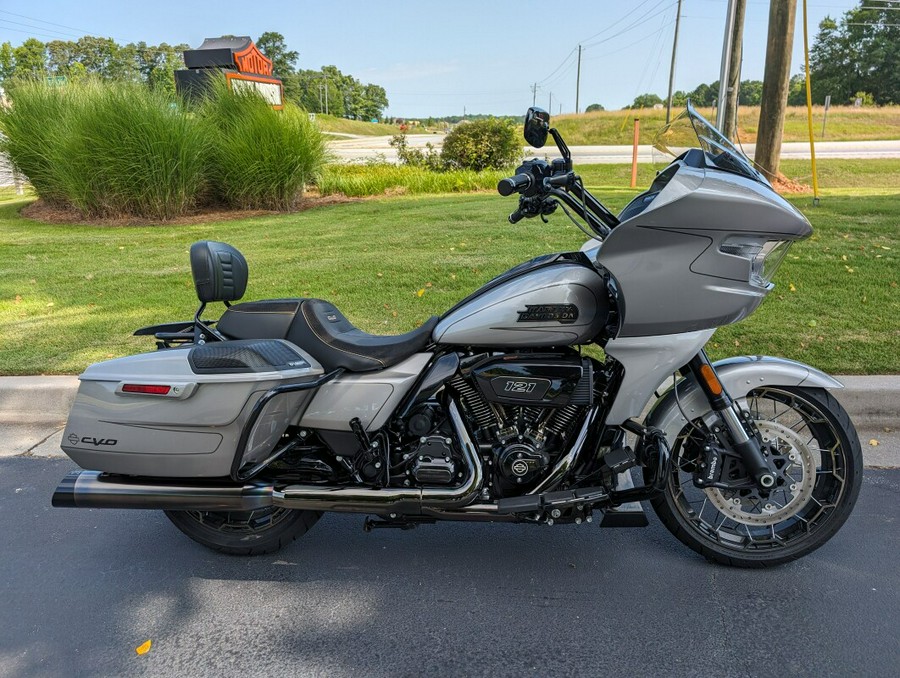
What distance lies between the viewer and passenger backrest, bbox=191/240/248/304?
8.91ft

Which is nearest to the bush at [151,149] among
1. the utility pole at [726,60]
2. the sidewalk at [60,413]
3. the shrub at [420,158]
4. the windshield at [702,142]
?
A: the shrub at [420,158]

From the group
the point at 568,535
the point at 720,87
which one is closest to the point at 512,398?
the point at 568,535

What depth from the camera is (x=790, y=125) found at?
31250 millimetres

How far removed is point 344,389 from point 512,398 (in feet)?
2.13

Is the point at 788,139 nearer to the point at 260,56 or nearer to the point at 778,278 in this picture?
the point at 260,56

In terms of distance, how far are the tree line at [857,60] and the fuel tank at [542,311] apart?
5930cm

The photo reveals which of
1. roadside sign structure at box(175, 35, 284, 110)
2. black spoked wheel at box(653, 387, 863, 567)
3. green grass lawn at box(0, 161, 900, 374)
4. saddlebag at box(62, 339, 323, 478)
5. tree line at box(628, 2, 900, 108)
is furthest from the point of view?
tree line at box(628, 2, 900, 108)

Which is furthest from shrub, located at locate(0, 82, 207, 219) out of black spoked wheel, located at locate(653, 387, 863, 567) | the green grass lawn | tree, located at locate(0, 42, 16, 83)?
tree, located at locate(0, 42, 16, 83)

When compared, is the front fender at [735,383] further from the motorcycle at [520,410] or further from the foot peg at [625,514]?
the foot peg at [625,514]

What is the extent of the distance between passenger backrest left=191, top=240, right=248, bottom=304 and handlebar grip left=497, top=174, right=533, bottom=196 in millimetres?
1180

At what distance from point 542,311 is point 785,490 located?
129 cm

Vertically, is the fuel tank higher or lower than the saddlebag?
higher

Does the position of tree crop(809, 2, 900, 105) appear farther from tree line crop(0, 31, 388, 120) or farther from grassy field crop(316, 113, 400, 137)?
tree line crop(0, 31, 388, 120)

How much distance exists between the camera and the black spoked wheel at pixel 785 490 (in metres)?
2.62
